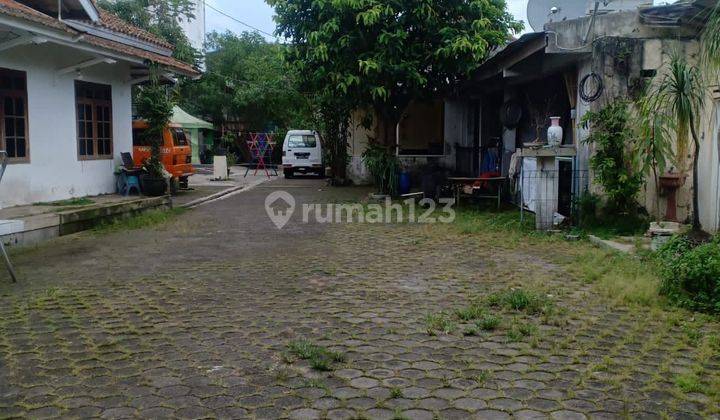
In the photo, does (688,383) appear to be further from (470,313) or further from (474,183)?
(474,183)

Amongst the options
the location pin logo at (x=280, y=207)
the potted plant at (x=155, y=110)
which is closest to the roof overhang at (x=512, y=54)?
the location pin logo at (x=280, y=207)

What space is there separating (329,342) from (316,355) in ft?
1.19

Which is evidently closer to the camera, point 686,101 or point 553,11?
point 686,101

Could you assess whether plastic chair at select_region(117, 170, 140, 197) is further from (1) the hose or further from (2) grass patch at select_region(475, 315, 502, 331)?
(2) grass patch at select_region(475, 315, 502, 331)

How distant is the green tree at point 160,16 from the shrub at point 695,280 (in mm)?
18904

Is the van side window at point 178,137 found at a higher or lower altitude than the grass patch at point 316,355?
higher

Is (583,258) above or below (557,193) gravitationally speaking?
below

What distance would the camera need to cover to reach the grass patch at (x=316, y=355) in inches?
155

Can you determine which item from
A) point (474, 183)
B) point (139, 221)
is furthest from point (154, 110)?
point (474, 183)

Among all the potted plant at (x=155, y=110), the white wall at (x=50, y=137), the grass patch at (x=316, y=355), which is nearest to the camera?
the grass patch at (x=316, y=355)

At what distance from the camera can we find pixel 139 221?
1091 centimetres

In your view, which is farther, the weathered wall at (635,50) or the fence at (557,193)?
the fence at (557,193)

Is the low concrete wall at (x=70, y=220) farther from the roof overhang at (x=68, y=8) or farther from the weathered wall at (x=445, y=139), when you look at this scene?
the weathered wall at (x=445, y=139)

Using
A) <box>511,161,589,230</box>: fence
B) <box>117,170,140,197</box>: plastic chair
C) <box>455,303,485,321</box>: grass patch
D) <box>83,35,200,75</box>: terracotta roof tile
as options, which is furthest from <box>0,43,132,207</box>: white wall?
<box>511,161,589,230</box>: fence
